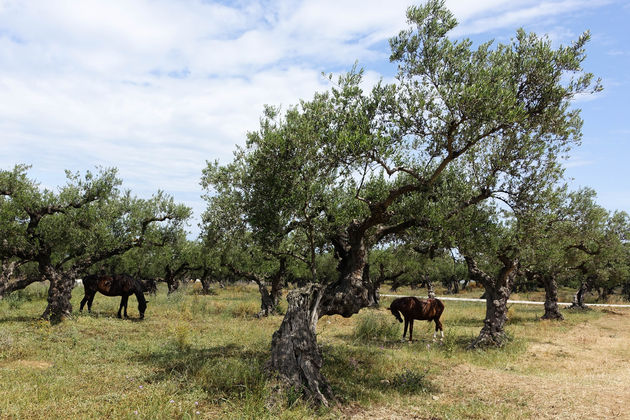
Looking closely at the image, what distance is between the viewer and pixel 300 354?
10562 mm

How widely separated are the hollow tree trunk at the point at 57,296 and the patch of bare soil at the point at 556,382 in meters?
19.3

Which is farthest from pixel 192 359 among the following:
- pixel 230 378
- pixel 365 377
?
pixel 365 377

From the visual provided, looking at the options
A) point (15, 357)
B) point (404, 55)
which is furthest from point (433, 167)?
point (15, 357)

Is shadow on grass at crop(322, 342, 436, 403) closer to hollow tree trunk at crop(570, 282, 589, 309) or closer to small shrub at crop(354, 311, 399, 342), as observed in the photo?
small shrub at crop(354, 311, 399, 342)

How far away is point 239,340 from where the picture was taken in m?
18.3

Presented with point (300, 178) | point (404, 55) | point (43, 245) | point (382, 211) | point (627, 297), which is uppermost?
point (404, 55)

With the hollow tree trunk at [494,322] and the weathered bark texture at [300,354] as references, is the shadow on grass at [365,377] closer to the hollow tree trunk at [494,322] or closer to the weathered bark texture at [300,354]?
the weathered bark texture at [300,354]

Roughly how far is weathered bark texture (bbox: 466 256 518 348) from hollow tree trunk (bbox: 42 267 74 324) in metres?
21.1

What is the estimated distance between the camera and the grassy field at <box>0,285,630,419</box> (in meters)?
9.10

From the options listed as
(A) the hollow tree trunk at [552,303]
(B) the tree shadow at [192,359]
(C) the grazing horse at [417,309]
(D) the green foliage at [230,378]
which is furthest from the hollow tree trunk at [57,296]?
(A) the hollow tree trunk at [552,303]

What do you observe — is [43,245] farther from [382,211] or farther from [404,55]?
[404,55]

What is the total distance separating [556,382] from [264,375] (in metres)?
10.0

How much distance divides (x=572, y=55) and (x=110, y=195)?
2172cm

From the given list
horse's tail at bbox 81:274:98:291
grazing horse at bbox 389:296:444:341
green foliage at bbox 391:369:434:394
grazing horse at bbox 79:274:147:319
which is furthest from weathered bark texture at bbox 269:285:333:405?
horse's tail at bbox 81:274:98:291
